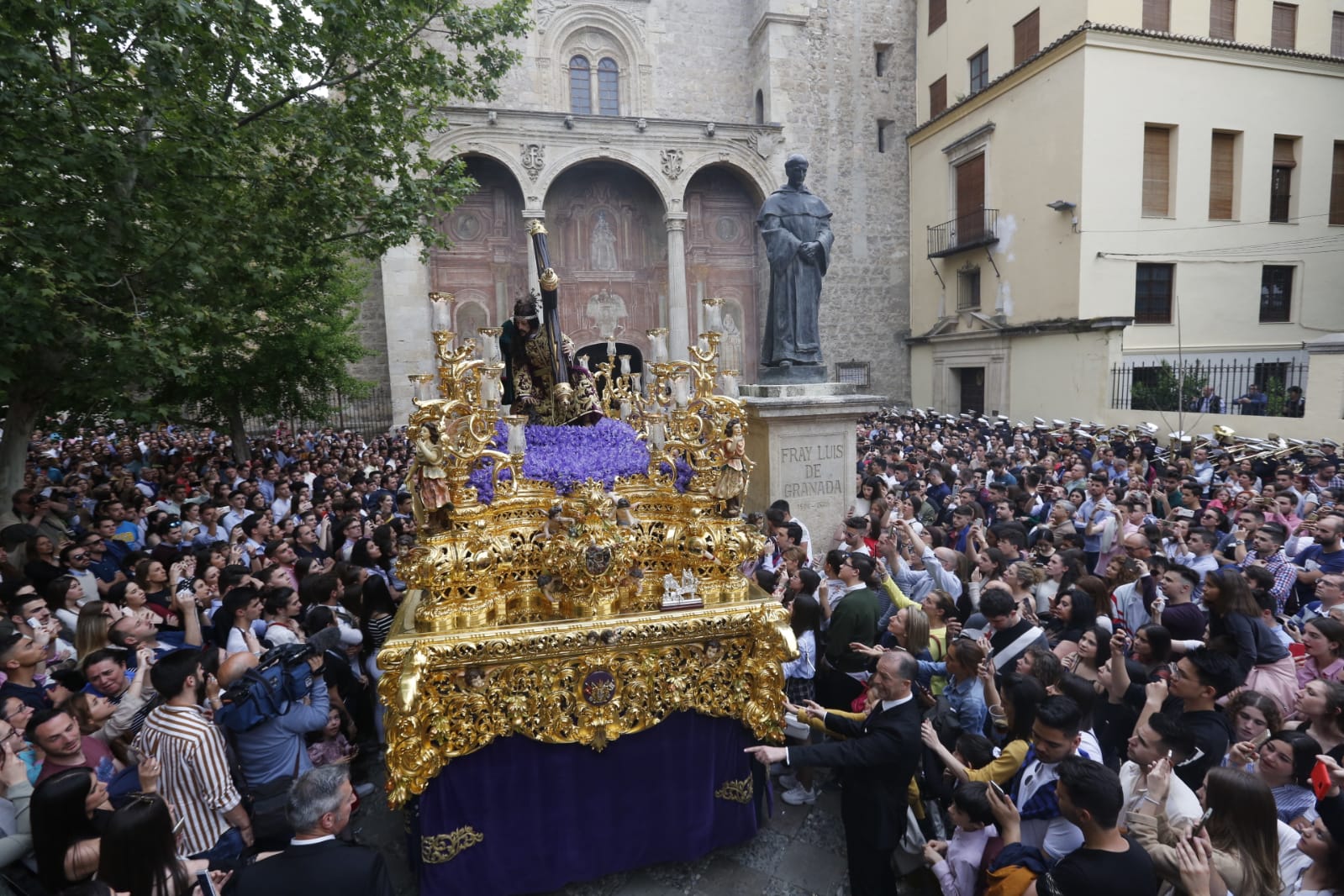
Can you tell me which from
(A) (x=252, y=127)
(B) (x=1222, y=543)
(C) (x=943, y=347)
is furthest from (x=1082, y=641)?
(C) (x=943, y=347)

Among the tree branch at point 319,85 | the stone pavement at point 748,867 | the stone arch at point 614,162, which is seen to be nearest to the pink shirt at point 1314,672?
the stone pavement at point 748,867

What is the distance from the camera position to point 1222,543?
643cm

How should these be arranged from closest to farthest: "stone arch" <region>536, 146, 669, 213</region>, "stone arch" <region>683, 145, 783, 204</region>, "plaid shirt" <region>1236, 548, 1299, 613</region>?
"plaid shirt" <region>1236, 548, 1299, 613</region>
"stone arch" <region>536, 146, 669, 213</region>
"stone arch" <region>683, 145, 783, 204</region>

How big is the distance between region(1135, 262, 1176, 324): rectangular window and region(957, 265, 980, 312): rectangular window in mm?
4492

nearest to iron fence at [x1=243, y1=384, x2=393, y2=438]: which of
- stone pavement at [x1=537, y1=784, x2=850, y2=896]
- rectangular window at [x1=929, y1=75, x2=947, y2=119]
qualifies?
stone pavement at [x1=537, y1=784, x2=850, y2=896]

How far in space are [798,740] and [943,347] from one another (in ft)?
65.4

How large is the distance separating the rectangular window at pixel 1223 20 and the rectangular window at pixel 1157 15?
4.66 feet

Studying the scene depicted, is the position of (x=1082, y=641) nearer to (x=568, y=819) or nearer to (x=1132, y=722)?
(x=1132, y=722)

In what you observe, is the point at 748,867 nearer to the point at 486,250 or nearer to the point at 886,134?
the point at 486,250

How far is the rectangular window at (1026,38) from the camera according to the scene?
18453mm

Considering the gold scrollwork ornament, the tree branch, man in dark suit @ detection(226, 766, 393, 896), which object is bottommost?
the gold scrollwork ornament

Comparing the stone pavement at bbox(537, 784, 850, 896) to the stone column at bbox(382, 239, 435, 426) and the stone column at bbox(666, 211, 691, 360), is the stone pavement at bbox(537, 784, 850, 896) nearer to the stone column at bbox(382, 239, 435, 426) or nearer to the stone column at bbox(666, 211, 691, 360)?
the stone column at bbox(382, 239, 435, 426)

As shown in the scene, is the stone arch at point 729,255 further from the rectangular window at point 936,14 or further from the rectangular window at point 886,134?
the rectangular window at point 936,14

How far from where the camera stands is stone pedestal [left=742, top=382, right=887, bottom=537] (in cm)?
845
